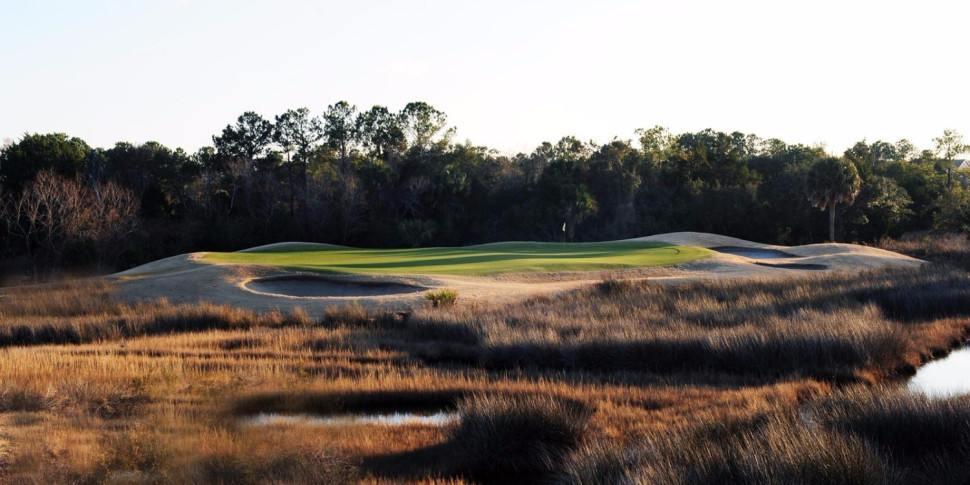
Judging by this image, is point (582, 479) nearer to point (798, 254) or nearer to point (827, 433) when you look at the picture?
point (827, 433)

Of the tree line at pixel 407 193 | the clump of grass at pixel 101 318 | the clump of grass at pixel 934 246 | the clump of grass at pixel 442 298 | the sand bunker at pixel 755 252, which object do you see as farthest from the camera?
the tree line at pixel 407 193

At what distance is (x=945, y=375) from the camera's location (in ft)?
45.4

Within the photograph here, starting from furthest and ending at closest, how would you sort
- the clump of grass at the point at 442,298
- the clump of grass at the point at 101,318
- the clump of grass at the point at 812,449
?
1. the clump of grass at the point at 442,298
2. the clump of grass at the point at 101,318
3. the clump of grass at the point at 812,449

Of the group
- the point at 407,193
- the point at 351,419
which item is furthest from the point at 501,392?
the point at 407,193

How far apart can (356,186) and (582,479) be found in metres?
48.8

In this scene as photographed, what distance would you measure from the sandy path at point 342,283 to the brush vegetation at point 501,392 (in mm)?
2767

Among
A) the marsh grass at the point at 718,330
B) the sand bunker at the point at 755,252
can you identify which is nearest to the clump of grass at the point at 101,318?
the marsh grass at the point at 718,330

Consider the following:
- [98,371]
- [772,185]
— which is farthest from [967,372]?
[772,185]

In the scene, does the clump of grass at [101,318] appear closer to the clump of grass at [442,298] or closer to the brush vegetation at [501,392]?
the brush vegetation at [501,392]

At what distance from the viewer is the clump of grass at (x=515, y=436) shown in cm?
831

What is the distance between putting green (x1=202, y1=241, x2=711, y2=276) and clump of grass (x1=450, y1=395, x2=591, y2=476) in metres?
20.3

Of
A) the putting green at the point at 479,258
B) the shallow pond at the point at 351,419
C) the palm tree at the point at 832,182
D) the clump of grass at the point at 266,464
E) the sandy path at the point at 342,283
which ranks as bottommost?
the shallow pond at the point at 351,419

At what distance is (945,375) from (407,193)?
45439mm

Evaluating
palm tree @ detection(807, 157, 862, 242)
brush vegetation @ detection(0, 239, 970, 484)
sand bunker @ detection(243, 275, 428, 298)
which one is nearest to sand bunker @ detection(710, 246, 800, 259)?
palm tree @ detection(807, 157, 862, 242)
